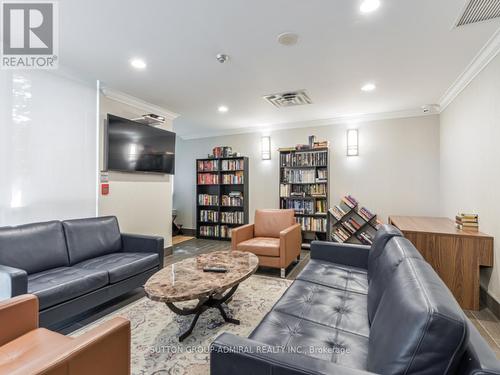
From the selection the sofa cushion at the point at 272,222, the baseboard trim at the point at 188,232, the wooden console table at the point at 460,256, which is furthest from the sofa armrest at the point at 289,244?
the baseboard trim at the point at 188,232

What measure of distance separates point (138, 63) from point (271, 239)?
9.32 feet

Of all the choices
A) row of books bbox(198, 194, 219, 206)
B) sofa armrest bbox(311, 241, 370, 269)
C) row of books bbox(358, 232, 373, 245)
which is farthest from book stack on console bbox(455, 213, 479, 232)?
row of books bbox(198, 194, 219, 206)

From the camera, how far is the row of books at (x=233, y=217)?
5473 mm

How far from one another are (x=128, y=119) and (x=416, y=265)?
3.85 metres

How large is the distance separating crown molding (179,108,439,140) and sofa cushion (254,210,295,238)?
210 centimetres

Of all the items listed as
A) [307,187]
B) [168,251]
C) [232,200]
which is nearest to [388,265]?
[307,187]

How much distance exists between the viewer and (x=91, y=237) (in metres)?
2.84

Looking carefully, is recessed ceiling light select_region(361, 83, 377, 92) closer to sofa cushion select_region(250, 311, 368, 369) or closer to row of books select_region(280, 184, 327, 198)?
row of books select_region(280, 184, 327, 198)

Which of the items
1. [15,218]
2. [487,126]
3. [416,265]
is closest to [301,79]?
[487,126]

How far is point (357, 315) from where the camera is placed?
1539mm

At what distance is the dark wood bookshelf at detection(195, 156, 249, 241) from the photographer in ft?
18.1

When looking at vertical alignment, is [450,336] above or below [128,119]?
below

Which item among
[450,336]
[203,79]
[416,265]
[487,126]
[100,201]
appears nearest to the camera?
[450,336]

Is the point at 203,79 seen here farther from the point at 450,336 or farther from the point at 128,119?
the point at 450,336
